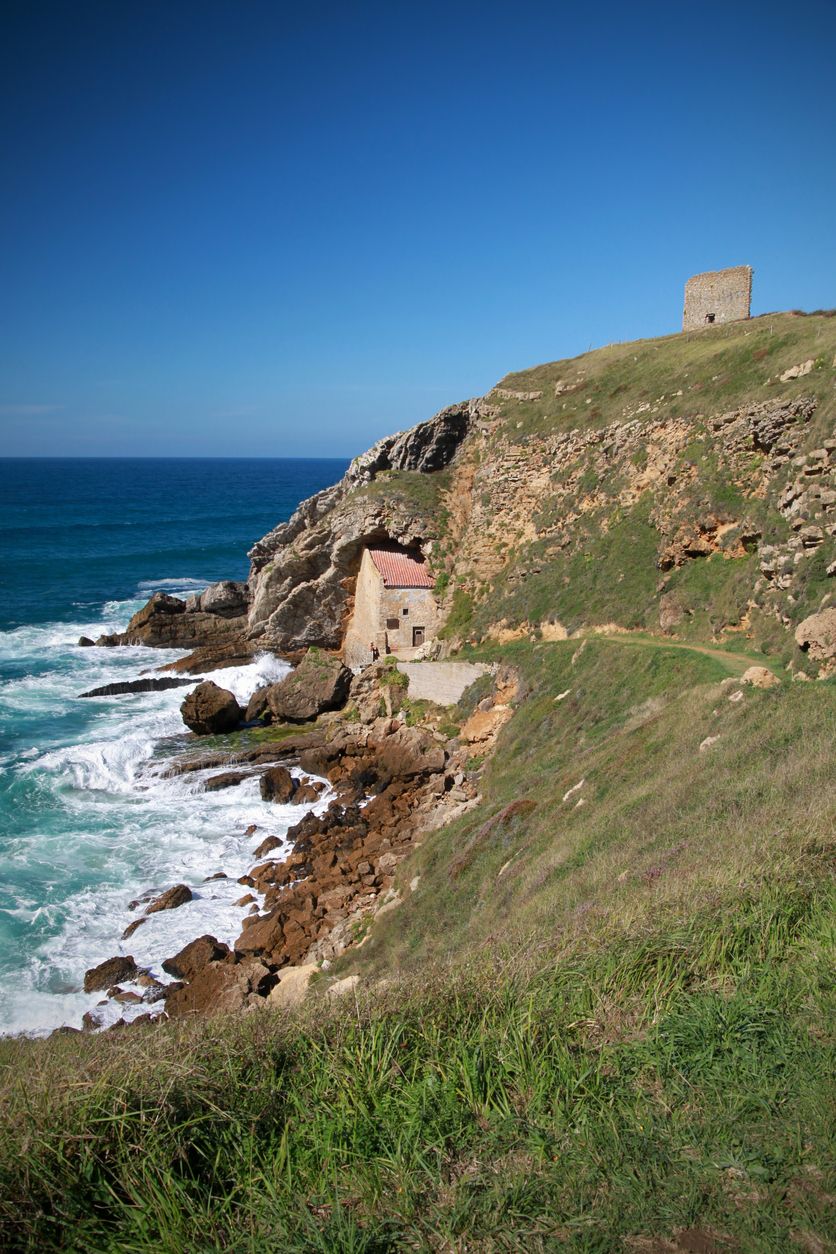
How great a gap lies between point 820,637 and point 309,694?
882 inches

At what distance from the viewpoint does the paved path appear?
2745cm

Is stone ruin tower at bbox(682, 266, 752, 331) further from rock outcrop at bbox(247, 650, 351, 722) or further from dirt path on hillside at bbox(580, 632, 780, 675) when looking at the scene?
rock outcrop at bbox(247, 650, 351, 722)

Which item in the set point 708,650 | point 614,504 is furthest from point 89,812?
point 614,504

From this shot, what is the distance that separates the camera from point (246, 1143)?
547 cm

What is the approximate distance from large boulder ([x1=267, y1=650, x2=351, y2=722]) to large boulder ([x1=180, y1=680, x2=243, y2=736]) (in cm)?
200

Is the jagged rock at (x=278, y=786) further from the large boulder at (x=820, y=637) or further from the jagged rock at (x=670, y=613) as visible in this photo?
the large boulder at (x=820, y=637)

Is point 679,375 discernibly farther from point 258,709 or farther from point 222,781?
point 222,781

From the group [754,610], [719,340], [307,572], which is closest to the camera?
[754,610]

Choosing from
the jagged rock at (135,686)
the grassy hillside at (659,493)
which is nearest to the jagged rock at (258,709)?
the jagged rock at (135,686)

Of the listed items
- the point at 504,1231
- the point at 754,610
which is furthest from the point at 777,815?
the point at 754,610

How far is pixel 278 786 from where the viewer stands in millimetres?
26297

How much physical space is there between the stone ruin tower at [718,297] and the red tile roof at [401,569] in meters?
17.3

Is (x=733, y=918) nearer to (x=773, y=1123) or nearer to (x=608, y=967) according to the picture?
(x=608, y=967)

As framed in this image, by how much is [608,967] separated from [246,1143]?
3279 mm
